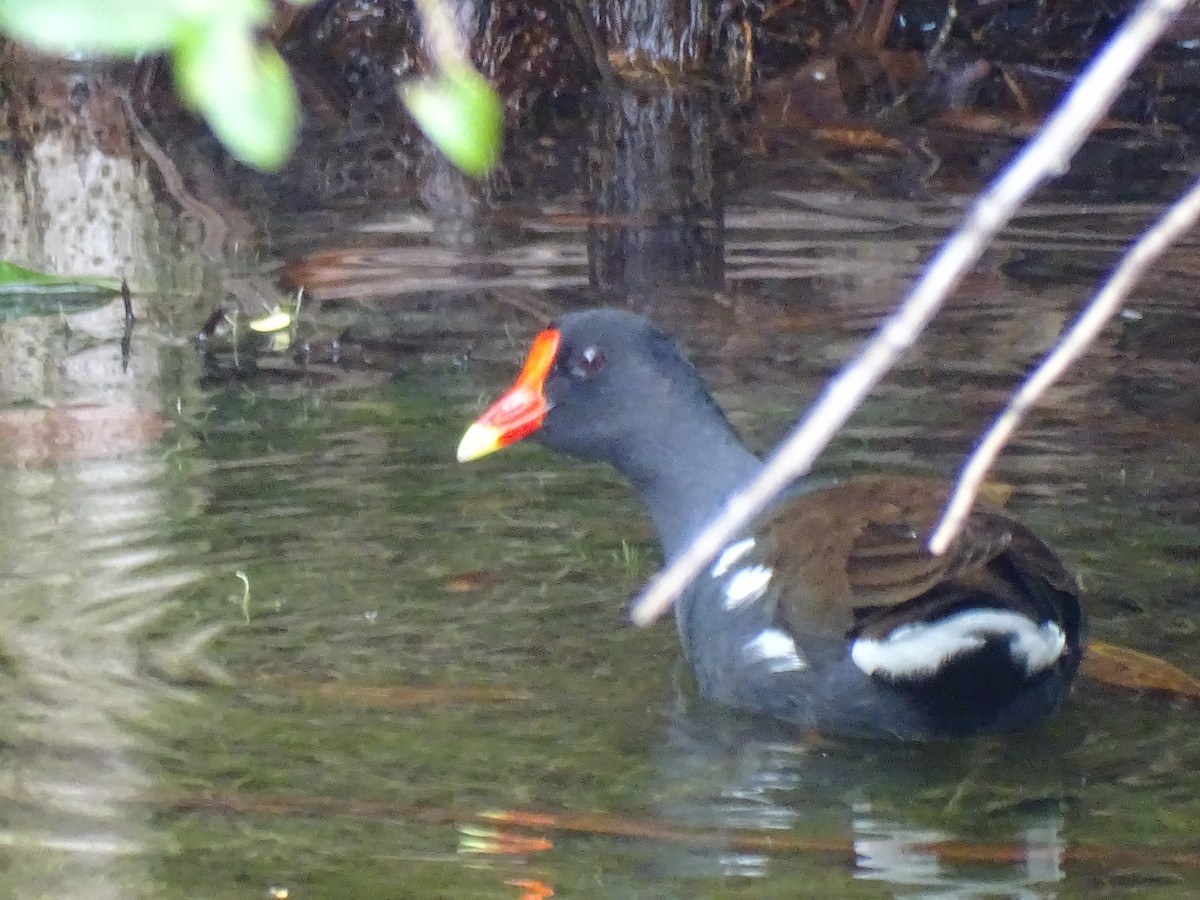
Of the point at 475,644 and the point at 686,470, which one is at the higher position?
the point at 686,470

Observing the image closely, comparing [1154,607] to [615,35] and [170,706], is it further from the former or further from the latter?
[615,35]

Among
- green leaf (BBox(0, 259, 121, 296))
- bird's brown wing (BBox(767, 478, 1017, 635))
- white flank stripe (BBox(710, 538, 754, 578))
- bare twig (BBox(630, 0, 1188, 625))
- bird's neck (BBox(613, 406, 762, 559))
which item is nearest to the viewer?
bare twig (BBox(630, 0, 1188, 625))

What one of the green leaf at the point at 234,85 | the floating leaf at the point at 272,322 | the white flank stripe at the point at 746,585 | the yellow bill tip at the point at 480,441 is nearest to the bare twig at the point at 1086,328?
the green leaf at the point at 234,85

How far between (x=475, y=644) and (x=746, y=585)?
0.60 m

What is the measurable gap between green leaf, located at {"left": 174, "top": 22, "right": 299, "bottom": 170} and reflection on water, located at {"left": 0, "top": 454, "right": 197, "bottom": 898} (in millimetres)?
1793

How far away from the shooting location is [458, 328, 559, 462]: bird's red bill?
3.54 m

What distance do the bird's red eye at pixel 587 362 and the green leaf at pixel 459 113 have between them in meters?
2.43

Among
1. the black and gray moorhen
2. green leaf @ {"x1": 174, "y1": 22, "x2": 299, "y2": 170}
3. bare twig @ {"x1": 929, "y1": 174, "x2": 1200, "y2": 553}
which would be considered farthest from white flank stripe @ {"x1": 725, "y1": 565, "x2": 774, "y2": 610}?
green leaf @ {"x1": 174, "y1": 22, "x2": 299, "y2": 170}

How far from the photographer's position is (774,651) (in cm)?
307

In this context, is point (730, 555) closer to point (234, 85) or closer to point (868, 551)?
point (868, 551)

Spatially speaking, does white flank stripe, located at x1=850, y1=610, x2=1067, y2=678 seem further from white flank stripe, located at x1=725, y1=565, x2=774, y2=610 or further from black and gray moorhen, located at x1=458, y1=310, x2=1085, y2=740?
white flank stripe, located at x1=725, y1=565, x2=774, y2=610

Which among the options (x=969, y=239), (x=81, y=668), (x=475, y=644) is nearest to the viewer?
(x=969, y=239)

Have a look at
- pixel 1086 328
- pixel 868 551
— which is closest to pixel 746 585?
pixel 868 551

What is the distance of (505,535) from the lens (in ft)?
13.2
